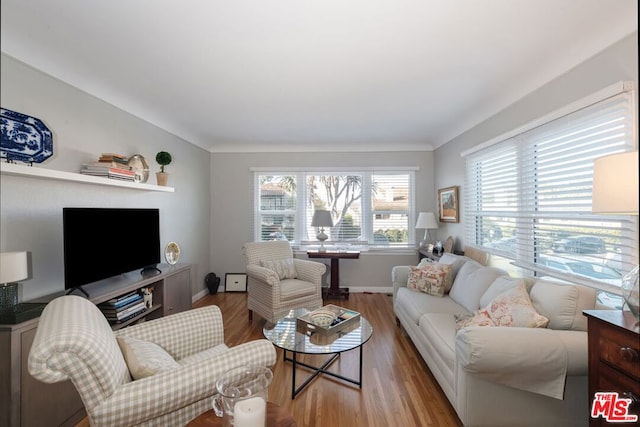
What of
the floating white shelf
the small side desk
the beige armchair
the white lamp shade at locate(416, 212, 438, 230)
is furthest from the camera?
the small side desk

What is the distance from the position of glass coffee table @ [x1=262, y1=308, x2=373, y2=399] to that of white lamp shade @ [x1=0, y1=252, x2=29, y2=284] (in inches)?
57.1

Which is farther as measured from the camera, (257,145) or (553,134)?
(257,145)

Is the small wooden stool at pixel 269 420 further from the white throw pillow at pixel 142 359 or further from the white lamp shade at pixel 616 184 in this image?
the white lamp shade at pixel 616 184

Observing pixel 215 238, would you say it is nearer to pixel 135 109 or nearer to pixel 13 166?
pixel 135 109

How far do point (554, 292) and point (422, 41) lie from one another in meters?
1.73

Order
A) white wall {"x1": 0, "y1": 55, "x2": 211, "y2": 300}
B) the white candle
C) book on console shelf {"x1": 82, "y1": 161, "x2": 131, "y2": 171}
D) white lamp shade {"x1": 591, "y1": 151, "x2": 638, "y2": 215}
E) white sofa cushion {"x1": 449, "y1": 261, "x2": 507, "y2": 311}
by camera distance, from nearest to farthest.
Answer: the white candle → white lamp shade {"x1": 591, "y1": 151, "x2": 638, "y2": 215} → white wall {"x1": 0, "y1": 55, "x2": 211, "y2": 300} → book on console shelf {"x1": 82, "y1": 161, "x2": 131, "y2": 171} → white sofa cushion {"x1": 449, "y1": 261, "x2": 507, "y2": 311}

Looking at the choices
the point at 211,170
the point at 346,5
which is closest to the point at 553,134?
the point at 346,5

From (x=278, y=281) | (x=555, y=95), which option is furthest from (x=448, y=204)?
(x=278, y=281)

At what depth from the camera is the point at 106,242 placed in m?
2.28

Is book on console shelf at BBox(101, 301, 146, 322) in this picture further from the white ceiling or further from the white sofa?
the white sofa

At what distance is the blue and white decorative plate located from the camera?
167 cm

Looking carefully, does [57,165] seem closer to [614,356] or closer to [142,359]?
[142,359]

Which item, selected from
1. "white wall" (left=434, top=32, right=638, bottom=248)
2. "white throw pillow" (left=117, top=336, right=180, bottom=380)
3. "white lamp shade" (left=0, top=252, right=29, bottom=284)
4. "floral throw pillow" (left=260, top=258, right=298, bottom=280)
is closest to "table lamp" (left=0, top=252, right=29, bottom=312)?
"white lamp shade" (left=0, top=252, right=29, bottom=284)

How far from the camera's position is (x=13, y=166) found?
1545 mm
